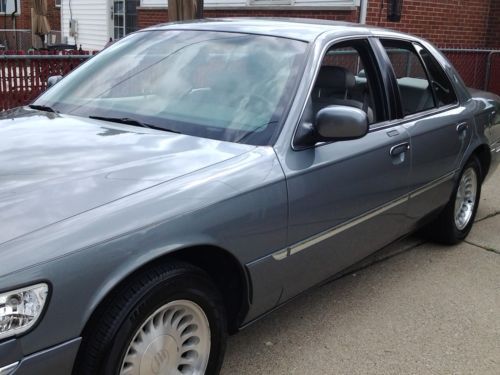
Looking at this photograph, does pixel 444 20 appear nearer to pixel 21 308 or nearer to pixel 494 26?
pixel 494 26

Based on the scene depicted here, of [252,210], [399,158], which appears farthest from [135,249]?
[399,158]

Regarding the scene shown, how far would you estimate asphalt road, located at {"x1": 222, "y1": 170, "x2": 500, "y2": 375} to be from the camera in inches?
122

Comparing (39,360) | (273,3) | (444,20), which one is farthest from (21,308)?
(444,20)

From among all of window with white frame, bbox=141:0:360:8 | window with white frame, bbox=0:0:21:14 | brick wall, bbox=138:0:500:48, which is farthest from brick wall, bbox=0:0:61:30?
brick wall, bbox=138:0:500:48

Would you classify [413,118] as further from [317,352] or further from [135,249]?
[135,249]

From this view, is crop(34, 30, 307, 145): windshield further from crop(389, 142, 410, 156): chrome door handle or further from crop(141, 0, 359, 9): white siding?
crop(141, 0, 359, 9): white siding

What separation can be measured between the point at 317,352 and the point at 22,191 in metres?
1.77

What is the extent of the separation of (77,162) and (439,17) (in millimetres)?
9027

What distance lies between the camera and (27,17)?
2130 centimetres

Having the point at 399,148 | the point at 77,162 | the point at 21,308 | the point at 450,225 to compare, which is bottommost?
the point at 450,225

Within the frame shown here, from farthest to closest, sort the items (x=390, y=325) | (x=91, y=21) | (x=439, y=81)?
(x=91, y=21) → (x=439, y=81) → (x=390, y=325)

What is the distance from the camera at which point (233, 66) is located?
319cm

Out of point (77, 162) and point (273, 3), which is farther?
point (273, 3)

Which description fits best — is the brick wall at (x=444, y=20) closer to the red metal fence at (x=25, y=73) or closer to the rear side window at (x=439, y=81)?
the red metal fence at (x=25, y=73)
